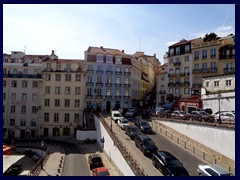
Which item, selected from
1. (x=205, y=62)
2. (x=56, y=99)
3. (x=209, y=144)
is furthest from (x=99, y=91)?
(x=209, y=144)

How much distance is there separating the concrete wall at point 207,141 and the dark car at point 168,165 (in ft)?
16.2

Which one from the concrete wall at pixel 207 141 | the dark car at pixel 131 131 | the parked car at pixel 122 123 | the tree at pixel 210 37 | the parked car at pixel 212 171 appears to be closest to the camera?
the parked car at pixel 212 171

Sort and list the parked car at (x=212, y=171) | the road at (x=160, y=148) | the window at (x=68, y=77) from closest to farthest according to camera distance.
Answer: the parked car at (x=212, y=171) < the road at (x=160, y=148) < the window at (x=68, y=77)

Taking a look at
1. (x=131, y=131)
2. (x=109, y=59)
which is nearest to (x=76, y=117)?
(x=109, y=59)

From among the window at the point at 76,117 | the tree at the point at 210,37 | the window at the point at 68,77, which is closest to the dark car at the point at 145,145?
the window at the point at 76,117

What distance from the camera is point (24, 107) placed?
39.3m

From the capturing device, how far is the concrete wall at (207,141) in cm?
1825

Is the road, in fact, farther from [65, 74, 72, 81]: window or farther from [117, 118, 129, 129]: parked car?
[65, 74, 72, 81]: window

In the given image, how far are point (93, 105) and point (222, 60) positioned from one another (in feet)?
76.7

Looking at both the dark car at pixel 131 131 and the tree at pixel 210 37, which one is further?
the tree at pixel 210 37

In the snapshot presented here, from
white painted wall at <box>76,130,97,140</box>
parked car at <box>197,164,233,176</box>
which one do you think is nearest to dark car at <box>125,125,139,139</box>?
white painted wall at <box>76,130,97,140</box>

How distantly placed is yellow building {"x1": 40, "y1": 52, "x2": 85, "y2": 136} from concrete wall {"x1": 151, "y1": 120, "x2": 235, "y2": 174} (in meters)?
17.4

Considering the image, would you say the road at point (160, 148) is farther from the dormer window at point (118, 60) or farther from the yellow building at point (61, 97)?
the dormer window at point (118, 60)

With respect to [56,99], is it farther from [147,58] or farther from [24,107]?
[147,58]
